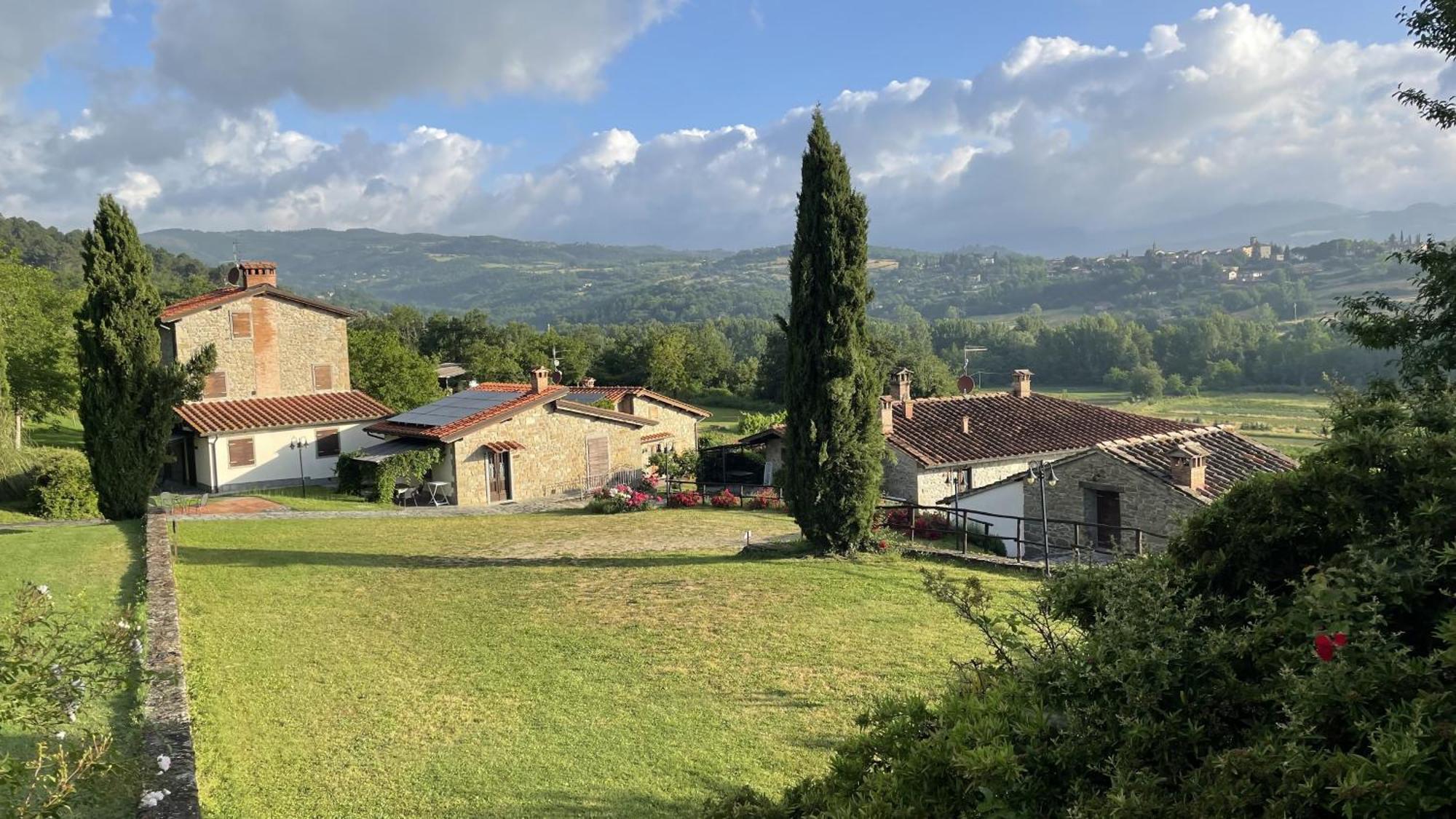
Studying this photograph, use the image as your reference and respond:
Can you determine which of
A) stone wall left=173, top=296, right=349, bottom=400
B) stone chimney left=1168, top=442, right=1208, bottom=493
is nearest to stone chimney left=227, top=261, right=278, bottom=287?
stone wall left=173, top=296, right=349, bottom=400

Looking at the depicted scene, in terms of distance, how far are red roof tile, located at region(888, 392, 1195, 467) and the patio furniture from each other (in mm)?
Result: 14785

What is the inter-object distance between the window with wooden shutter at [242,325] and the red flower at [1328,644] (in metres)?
37.4

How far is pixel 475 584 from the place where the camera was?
48.1 feet

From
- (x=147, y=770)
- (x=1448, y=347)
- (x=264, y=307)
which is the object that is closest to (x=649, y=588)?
(x=147, y=770)

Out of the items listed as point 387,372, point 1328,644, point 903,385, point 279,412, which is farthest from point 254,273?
point 1328,644

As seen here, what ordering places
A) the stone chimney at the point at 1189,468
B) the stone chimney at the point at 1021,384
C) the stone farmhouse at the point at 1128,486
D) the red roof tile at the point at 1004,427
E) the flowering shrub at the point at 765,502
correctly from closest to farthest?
1. the stone chimney at the point at 1189,468
2. the stone farmhouse at the point at 1128,486
3. the flowering shrub at the point at 765,502
4. the red roof tile at the point at 1004,427
5. the stone chimney at the point at 1021,384

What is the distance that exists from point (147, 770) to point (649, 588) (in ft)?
27.3

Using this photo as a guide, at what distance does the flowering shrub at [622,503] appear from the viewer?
26156 mm

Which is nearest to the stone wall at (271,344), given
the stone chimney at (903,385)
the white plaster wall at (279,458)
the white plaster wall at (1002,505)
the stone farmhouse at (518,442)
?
the white plaster wall at (279,458)

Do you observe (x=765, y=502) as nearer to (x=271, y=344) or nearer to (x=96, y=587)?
(x=96, y=587)

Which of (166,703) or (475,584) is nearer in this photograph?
(166,703)

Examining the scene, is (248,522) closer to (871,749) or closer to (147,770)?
(147,770)

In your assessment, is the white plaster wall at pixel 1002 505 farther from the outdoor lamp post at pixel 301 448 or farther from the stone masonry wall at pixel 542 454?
the outdoor lamp post at pixel 301 448

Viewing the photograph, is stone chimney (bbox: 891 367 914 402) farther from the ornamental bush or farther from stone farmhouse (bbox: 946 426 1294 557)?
the ornamental bush
